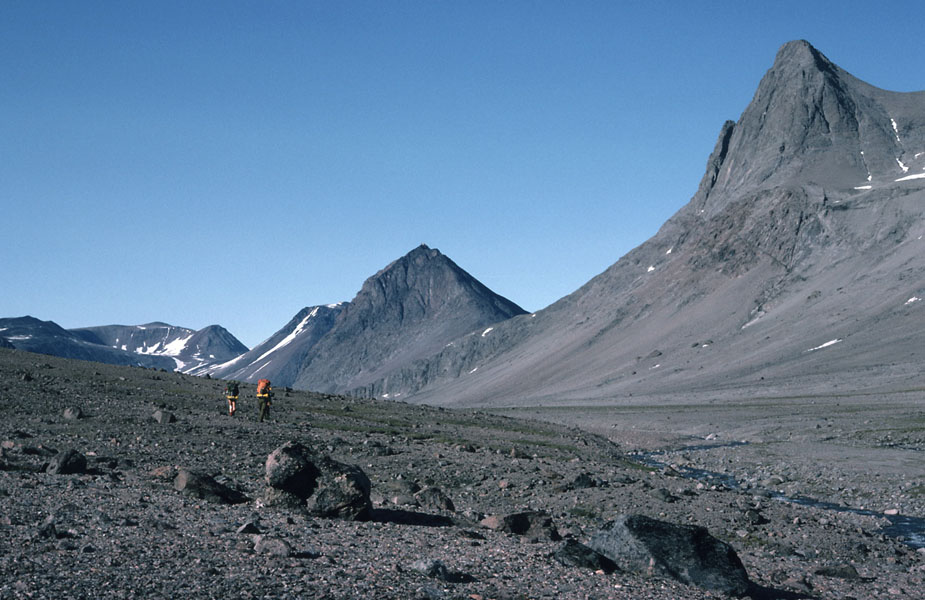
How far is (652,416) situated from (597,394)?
203 ft

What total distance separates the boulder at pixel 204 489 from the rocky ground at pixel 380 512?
32cm

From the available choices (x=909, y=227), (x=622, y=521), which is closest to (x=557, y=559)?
(x=622, y=521)

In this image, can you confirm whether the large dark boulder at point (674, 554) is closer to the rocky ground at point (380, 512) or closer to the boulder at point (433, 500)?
the rocky ground at point (380, 512)

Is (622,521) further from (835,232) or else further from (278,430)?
(835,232)

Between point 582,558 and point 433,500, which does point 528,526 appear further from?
point 433,500

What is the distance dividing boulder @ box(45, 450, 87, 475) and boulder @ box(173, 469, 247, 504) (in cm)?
326

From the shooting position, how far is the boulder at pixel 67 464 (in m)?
20.6

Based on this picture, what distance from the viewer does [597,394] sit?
161625 mm

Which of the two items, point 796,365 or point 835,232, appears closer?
point 796,365

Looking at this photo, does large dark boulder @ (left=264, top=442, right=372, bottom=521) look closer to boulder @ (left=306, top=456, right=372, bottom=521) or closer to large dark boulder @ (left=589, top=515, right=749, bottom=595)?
boulder @ (left=306, top=456, right=372, bottom=521)

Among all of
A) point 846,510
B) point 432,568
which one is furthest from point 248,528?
point 846,510

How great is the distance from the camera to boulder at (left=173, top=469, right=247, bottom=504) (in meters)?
19.3

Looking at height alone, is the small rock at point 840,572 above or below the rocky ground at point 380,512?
below

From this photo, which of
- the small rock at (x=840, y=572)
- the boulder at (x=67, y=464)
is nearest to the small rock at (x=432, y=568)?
the small rock at (x=840, y=572)
